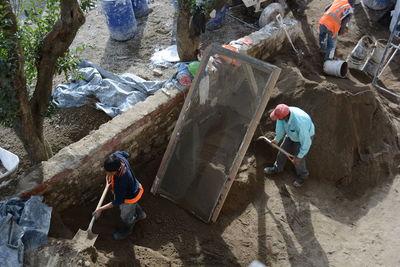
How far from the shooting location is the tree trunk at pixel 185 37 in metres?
6.32

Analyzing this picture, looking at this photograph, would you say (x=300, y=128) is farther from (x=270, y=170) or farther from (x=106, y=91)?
(x=106, y=91)

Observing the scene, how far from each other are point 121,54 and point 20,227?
468cm

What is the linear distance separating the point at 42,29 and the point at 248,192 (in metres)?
3.35

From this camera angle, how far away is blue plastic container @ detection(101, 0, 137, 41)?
291 inches

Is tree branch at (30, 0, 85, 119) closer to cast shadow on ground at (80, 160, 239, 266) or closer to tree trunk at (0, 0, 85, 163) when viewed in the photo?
tree trunk at (0, 0, 85, 163)

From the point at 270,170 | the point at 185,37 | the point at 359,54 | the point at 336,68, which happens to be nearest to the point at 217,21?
the point at 185,37

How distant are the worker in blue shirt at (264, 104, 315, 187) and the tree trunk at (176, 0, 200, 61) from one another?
2336 mm

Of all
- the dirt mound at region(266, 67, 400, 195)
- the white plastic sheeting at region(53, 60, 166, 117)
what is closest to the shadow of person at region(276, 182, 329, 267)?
the dirt mound at region(266, 67, 400, 195)

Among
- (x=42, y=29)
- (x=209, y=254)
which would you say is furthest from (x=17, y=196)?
(x=209, y=254)

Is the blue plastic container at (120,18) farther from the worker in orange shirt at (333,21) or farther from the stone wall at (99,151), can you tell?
the worker in orange shirt at (333,21)

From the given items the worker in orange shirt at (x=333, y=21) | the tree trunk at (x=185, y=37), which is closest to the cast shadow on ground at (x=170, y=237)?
the tree trunk at (x=185, y=37)

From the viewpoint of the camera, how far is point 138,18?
8742 mm

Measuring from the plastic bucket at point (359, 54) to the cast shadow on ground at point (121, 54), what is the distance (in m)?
4.35

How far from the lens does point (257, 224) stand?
4.88m
